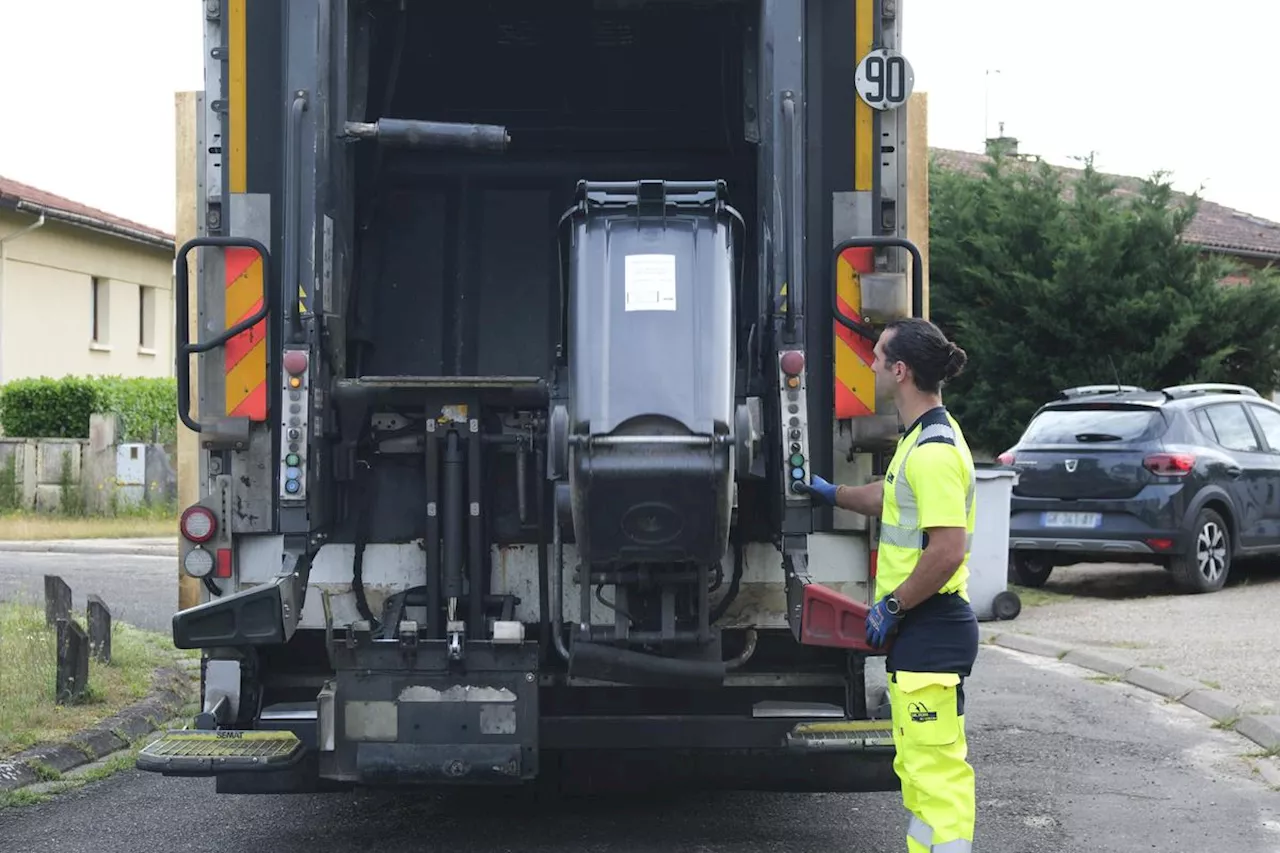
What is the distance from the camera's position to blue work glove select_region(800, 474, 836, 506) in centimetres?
498

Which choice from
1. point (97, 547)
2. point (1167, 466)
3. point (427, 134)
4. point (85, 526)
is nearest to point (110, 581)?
point (97, 547)

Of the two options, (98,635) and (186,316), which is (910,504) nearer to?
(186,316)

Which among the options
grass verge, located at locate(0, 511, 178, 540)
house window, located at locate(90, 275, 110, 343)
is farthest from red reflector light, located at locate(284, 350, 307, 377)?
house window, located at locate(90, 275, 110, 343)

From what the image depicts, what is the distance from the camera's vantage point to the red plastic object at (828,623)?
488cm

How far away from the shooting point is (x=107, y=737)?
24.2 feet

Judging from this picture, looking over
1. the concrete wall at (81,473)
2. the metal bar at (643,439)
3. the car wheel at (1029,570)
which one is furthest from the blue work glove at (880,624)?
the concrete wall at (81,473)

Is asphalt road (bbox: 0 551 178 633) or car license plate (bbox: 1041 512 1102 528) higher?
car license plate (bbox: 1041 512 1102 528)

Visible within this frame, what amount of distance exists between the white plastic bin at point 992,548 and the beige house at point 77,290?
18.7m

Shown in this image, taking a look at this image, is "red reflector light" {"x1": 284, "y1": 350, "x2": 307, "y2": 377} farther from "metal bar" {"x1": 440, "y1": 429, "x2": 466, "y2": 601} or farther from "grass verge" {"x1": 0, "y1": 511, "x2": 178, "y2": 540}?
"grass verge" {"x1": 0, "y1": 511, "x2": 178, "y2": 540}

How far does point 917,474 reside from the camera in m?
4.54

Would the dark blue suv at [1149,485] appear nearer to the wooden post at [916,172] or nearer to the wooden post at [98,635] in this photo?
the wooden post at [98,635]

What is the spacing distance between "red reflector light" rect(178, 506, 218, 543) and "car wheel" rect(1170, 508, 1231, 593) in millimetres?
8607

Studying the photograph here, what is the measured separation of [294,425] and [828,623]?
1.66m

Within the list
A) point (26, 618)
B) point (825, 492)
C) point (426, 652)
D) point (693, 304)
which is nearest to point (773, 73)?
point (693, 304)
